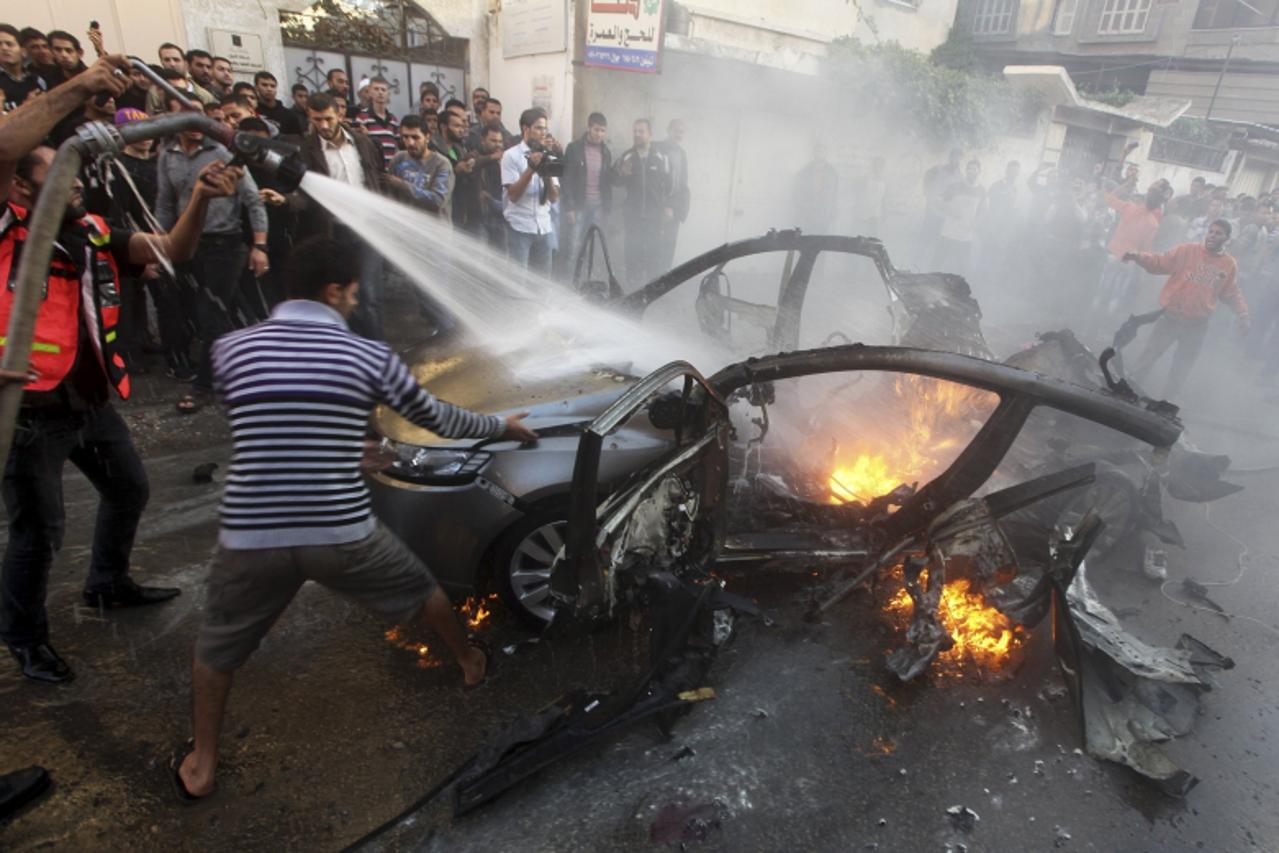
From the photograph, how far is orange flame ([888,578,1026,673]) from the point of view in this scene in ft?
10.9

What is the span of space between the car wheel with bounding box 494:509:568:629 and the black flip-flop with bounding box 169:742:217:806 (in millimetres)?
1313

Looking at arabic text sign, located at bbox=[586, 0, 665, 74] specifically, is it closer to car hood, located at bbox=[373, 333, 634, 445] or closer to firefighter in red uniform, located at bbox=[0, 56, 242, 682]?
car hood, located at bbox=[373, 333, 634, 445]

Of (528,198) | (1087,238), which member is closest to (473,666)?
(528,198)

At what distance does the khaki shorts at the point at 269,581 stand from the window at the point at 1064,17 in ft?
107

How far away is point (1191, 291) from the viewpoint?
23.8 feet

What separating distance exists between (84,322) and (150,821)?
1.84 metres

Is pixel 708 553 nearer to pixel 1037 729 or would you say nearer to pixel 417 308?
pixel 1037 729

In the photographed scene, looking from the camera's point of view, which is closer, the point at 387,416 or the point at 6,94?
the point at 387,416

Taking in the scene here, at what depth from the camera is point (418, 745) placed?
2727mm

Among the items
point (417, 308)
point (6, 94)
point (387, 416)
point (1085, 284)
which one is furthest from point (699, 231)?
point (387, 416)

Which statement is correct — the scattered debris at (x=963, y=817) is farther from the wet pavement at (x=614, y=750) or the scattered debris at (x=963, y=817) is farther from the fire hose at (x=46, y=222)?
the fire hose at (x=46, y=222)

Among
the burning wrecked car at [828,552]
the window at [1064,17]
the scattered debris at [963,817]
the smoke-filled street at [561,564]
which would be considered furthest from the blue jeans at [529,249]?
the window at [1064,17]

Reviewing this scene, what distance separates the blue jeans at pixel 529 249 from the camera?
7.52m

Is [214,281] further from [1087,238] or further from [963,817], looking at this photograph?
[1087,238]
